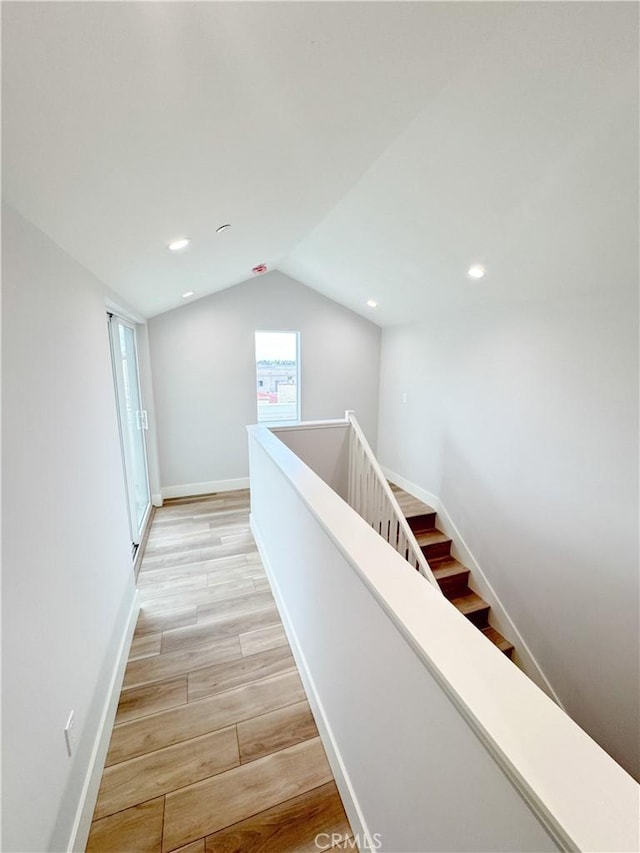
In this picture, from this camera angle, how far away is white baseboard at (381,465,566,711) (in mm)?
2521

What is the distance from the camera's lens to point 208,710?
1.63 meters

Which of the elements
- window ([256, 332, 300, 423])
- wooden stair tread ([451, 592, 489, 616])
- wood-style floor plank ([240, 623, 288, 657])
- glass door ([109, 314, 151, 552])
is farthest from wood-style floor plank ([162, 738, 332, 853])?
window ([256, 332, 300, 423])

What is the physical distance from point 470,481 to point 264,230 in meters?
2.70

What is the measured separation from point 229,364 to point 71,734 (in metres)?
3.47

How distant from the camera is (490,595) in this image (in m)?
2.97

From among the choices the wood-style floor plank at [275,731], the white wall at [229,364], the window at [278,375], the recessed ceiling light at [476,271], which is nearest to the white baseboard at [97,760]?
the wood-style floor plank at [275,731]

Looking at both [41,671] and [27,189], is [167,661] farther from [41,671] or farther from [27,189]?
[27,189]

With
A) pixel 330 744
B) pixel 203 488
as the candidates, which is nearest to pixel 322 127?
pixel 330 744

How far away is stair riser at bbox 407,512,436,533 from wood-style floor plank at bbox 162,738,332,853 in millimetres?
2378

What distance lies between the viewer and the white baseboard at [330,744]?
1.16 metres

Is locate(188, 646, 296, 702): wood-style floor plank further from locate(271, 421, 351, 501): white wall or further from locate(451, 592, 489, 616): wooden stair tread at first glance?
locate(451, 592, 489, 616): wooden stair tread

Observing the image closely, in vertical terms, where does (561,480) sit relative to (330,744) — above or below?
above

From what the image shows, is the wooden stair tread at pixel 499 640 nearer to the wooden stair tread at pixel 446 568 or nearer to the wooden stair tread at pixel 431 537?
the wooden stair tread at pixel 446 568

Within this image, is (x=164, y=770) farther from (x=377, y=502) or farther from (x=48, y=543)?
(x=377, y=502)
